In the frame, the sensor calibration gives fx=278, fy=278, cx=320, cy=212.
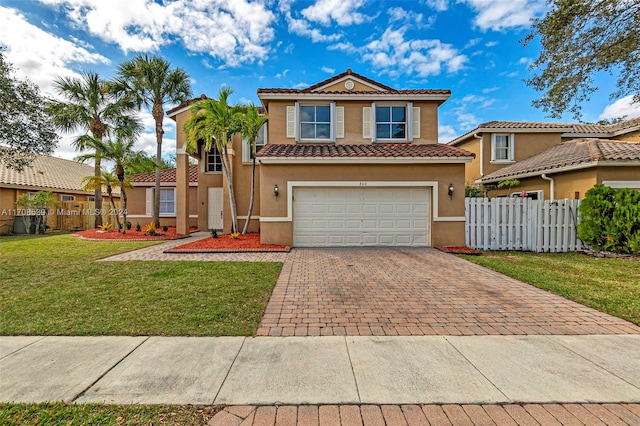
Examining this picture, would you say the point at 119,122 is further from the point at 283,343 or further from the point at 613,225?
the point at 613,225

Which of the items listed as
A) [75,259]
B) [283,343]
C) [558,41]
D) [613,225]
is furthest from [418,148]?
[75,259]

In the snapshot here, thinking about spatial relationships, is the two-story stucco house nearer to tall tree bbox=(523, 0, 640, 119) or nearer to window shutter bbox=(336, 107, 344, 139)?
window shutter bbox=(336, 107, 344, 139)

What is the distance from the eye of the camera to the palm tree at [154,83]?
1355 cm

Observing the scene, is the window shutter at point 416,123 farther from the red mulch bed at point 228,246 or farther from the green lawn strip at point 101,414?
the green lawn strip at point 101,414

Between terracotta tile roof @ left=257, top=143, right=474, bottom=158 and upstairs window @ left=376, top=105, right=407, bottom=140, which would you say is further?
upstairs window @ left=376, top=105, right=407, bottom=140

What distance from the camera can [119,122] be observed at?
1736 cm

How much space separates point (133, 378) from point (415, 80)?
16.4 meters

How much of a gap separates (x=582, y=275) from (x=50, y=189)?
86.9ft

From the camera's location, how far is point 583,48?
27.2 ft

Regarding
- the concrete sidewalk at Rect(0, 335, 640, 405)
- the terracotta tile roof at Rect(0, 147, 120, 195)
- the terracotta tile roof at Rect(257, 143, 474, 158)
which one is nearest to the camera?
the concrete sidewalk at Rect(0, 335, 640, 405)

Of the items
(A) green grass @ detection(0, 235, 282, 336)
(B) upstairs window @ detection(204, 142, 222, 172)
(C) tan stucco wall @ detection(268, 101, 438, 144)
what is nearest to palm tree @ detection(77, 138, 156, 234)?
(B) upstairs window @ detection(204, 142, 222, 172)

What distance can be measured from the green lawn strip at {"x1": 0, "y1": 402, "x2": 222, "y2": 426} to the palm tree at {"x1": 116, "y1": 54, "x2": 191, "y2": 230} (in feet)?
45.9

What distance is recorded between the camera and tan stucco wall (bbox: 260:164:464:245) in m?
10.4

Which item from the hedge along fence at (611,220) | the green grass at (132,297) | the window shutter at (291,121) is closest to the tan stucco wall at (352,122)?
the window shutter at (291,121)
